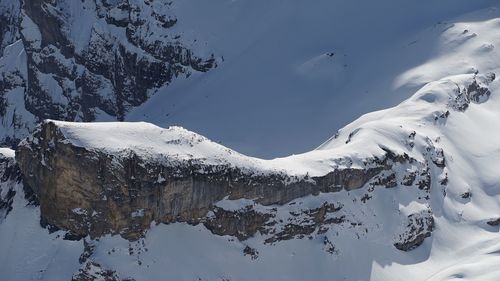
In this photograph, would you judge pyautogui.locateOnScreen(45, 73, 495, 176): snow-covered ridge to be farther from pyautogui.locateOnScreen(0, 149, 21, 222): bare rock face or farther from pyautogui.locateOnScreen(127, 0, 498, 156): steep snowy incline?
pyautogui.locateOnScreen(0, 149, 21, 222): bare rock face

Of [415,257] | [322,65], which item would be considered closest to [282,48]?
[322,65]

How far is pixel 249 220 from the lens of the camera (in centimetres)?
7156

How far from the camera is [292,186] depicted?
73125 mm

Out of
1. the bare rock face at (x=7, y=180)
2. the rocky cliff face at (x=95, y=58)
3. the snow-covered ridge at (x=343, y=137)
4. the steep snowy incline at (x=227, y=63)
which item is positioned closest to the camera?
the snow-covered ridge at (x=343, y=137)

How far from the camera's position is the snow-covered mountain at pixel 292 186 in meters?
67.1

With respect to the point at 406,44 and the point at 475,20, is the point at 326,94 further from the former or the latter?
the point at 475,20

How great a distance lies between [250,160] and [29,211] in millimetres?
14749

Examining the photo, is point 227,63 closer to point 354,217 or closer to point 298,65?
point 298,65

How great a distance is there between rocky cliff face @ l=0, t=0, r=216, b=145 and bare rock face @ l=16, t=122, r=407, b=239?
4503 cm

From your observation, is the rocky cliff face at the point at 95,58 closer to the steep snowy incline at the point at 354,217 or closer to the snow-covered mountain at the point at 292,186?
the snow-covered mountain at the point at 292,186

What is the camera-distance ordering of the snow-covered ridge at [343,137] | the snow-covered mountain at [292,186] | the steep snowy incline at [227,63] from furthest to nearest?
the steep snowy incline at [227,63], the snow-covered ridge at [343,137], the snow-covered mountain at [292,186]

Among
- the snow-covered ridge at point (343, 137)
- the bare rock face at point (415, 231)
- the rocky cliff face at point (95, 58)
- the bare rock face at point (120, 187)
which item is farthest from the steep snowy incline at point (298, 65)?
the bare rock face at point (120, 187)

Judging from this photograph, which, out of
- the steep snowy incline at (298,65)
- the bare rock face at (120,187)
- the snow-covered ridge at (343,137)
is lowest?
the bare rock face at (120,187)

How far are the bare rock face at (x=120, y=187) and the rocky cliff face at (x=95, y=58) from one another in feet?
148
